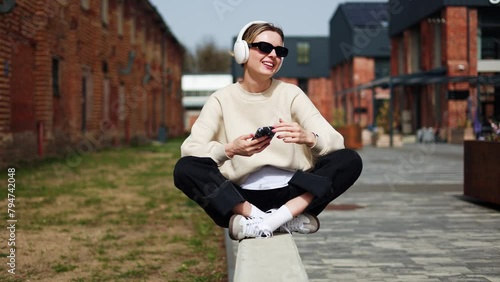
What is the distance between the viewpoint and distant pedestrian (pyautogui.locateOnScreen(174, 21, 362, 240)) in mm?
2883

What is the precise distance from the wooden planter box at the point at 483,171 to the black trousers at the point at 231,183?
687 centimetres

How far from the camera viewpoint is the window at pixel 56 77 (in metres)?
20.5

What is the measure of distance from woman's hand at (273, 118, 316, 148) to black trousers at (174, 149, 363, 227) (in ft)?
0.53

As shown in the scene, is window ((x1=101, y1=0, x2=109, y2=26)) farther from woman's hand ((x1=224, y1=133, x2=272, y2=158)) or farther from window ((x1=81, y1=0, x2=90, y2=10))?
woman's hand ((x1=224, y1=133, x2=272, y2=158))

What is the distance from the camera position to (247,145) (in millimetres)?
2762

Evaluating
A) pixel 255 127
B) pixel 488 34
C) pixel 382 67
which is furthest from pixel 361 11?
pixel 255 127

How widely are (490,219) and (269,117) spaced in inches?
249

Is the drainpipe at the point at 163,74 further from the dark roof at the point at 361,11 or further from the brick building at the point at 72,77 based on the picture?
the dark roof at the point at 361,11

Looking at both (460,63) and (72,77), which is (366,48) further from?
(72,77)

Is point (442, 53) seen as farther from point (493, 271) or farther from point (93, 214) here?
point (493, 271)

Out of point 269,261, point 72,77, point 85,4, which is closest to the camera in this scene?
point 269,261

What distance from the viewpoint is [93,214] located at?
9.48 m

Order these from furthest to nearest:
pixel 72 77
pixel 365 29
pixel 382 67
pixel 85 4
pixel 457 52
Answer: pixel 365 29
pixel 382 67
pixel 457 52
pixel 85 4
pixel 72 77

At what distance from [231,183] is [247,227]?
8.3 inches
